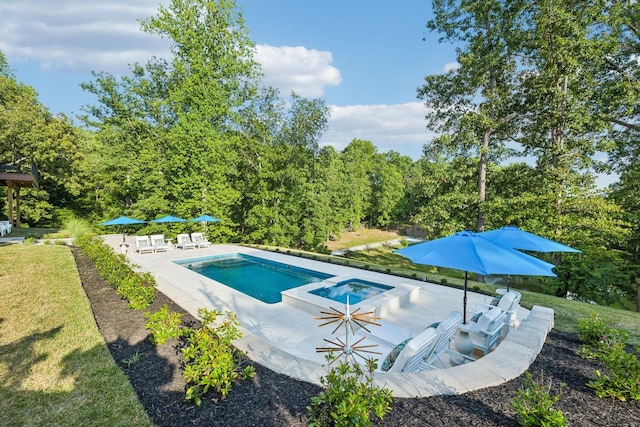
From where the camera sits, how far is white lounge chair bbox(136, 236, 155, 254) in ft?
Answer: 42.3

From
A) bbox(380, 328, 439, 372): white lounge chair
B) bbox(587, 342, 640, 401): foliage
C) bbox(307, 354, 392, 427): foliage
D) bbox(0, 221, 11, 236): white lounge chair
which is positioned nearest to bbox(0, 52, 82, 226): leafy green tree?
bbox(0, 221, 11, 236): white lounge chair

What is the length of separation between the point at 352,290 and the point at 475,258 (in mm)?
5128

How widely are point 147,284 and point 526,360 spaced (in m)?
7.42

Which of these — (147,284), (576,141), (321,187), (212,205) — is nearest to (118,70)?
(212,205)

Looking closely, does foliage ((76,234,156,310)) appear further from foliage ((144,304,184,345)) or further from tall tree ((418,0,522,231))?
tall tree ((418,0,522,231))

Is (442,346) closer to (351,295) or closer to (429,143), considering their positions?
(351,295)

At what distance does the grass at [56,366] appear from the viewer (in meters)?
2.71

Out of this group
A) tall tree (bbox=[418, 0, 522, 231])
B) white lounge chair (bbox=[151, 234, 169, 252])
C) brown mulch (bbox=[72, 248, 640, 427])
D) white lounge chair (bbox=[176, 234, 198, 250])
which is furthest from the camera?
white lounge chair (bbox=[176, 234, 198, 250])

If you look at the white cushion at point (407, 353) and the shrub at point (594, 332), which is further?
the shrub at point (594, 332)

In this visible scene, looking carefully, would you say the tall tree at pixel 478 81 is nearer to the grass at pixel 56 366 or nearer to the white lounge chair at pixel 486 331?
the white lounge chair at pixel 486 331

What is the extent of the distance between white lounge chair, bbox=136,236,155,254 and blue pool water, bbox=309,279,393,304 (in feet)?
31.3

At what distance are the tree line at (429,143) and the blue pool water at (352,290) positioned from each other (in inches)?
194

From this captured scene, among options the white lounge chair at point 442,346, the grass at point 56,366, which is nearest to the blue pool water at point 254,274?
the grass at point 56,366

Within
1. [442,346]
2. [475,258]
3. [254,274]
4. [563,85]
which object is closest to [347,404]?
[442,346]
